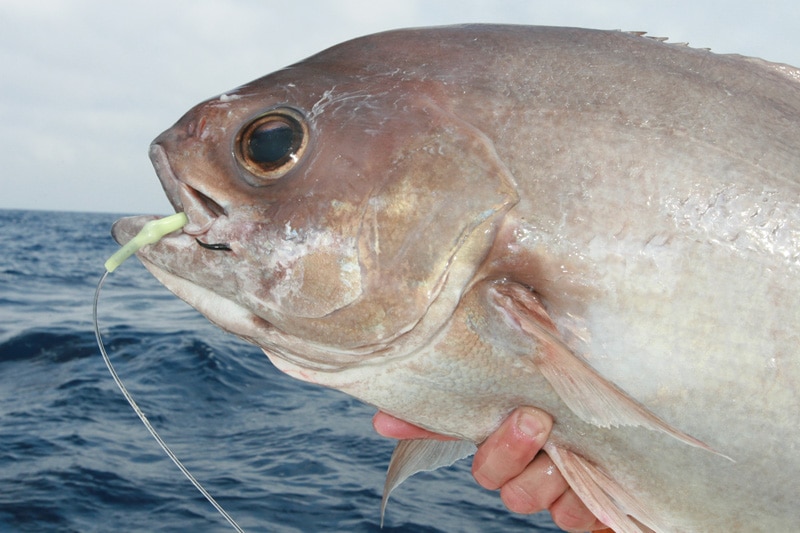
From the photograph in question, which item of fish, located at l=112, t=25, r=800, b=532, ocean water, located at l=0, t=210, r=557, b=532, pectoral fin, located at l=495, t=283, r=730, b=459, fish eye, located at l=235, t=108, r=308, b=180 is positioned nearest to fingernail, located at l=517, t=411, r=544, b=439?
fish, located at l=112, t=25, r=800, b=532

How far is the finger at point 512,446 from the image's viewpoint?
8.33ft

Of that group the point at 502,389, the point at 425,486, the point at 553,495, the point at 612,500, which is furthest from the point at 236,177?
the point at 425,486

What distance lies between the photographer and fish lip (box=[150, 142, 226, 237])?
7.63 ft

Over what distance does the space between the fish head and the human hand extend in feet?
1.90

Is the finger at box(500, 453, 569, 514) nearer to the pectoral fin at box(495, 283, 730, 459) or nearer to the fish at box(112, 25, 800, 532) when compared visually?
the fish at box(112, 25, 800, 532)

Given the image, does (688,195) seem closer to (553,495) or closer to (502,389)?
(502,389)

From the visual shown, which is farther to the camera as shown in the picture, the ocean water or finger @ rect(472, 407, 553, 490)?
the ocean water

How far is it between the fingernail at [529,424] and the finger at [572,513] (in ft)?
2.24

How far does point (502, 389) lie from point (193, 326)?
1216cm

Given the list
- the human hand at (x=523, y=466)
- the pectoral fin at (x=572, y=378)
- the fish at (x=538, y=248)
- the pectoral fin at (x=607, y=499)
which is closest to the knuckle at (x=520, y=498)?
the human hand at (x=523, y=466)

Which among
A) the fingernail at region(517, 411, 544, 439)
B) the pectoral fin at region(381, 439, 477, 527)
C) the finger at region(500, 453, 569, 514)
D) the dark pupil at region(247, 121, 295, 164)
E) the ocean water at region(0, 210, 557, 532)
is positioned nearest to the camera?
the dark pupil at region(247, 121, 295, 164)

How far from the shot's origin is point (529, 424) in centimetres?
255

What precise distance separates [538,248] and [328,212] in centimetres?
63

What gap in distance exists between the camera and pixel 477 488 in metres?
7.35
